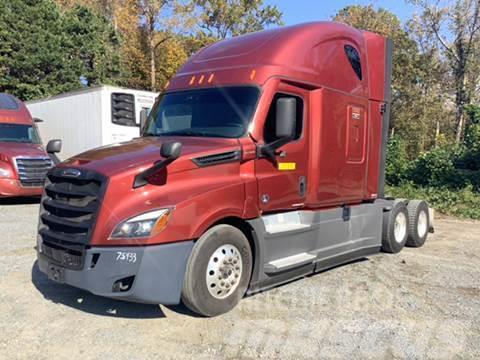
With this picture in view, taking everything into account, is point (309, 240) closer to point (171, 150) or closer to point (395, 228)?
point (171, 150)

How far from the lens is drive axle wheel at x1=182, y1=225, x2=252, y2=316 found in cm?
453

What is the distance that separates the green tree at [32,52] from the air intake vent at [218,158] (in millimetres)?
28280

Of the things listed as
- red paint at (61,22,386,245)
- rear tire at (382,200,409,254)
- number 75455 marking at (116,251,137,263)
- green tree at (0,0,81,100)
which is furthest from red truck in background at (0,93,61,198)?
green tree at (0,0,81,100)

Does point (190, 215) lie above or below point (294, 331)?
above

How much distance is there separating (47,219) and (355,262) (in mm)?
4532

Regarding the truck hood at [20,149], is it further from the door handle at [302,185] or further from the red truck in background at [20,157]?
the door handle at [302,185]

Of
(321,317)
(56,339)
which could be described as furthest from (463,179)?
(56,339)

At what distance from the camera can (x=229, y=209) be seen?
4.81 metres

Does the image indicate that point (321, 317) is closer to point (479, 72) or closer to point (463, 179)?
point (463, 179)

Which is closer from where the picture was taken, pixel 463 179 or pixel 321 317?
pixel 321 317

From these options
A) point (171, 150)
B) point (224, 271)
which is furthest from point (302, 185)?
point (171, 150)

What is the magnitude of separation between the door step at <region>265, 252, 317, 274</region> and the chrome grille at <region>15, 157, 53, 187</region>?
31.5ft

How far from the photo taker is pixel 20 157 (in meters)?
13.0

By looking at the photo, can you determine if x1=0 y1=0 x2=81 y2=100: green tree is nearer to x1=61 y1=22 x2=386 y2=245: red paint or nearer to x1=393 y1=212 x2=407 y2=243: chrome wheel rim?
x1=61 y1=22 x2=386 y2=245: red paint
